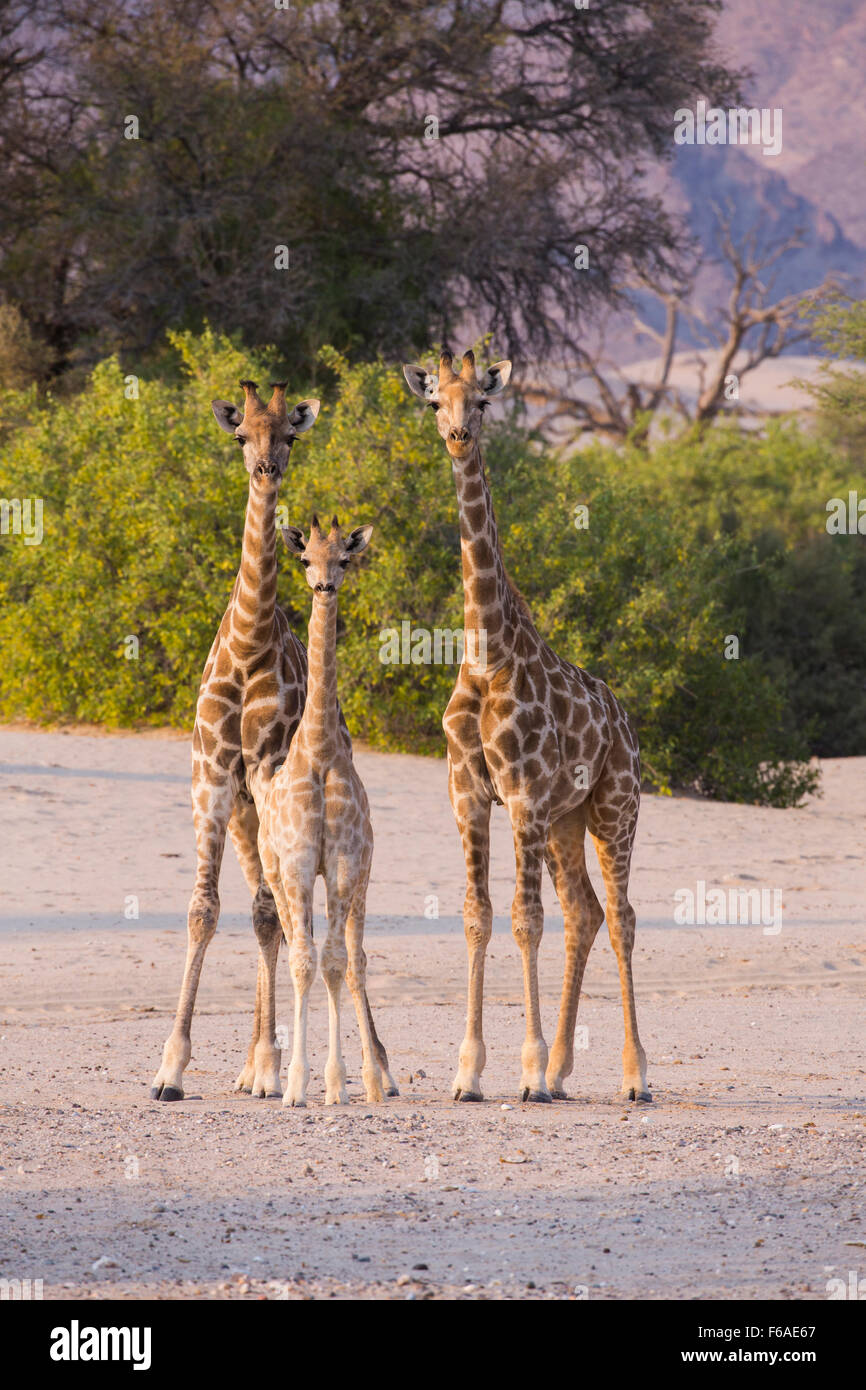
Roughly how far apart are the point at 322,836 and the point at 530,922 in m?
1.01

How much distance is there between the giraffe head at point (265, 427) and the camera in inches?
277

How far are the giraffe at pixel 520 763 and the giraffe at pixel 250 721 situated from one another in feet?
2.13

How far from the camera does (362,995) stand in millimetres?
6867

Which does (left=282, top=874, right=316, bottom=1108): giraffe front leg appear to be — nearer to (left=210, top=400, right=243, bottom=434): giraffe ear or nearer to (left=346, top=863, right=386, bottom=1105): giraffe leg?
(left=346, top=863, right=386, bottom=1105): giraffe leg

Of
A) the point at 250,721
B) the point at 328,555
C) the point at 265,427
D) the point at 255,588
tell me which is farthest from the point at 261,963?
the point at 265,427

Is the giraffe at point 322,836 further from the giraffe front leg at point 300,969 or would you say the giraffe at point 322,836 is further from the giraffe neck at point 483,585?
the giraffe neck at point 483,585

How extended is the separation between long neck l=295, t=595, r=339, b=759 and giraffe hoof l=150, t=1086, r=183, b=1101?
1.60 meters

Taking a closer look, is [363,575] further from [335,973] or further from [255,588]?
[335,973]

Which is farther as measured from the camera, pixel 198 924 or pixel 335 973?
pixel 198 924

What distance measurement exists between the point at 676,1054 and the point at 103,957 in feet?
12.3

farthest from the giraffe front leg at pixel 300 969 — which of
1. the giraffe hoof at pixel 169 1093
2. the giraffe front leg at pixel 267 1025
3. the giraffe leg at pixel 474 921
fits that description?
the giraffe leg at pixel 474 921

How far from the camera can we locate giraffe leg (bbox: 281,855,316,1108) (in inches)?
264

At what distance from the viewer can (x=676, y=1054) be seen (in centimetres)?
848

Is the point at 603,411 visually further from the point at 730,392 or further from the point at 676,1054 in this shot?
the point at 676,1054
